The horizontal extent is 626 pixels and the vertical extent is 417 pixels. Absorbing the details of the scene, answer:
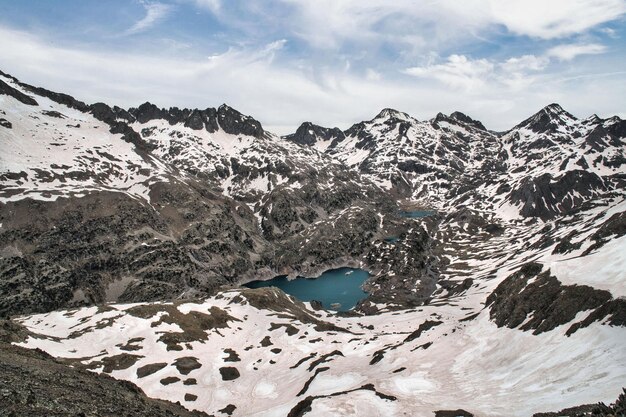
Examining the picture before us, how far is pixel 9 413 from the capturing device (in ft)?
75.4

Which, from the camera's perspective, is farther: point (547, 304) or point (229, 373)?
point (229, 373)

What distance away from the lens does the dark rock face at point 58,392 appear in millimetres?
25538

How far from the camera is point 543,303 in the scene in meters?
58.7

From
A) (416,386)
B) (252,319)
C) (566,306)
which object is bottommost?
(252,319)

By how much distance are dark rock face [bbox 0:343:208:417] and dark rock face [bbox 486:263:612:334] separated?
4526 centimetres

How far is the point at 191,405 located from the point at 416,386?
36911 mm

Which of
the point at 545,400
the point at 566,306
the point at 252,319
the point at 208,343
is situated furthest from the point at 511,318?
the point at 252,319

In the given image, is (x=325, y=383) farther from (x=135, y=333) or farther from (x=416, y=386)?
(x=135, y=333)

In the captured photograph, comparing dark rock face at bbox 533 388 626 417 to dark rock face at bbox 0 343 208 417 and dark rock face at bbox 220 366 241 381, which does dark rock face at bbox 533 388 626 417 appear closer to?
dark rock face at bbox 0 343 208 417

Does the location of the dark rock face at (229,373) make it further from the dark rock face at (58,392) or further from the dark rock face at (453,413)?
the dark rock face at (453,413)

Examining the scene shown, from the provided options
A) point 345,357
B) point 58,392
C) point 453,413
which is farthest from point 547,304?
point 58,392

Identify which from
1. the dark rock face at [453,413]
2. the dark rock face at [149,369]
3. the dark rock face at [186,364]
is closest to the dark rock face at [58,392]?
the dark rock face at [453,413]

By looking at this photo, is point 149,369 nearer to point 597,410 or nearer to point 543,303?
point 543,303

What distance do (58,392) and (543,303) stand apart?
5918 cm
